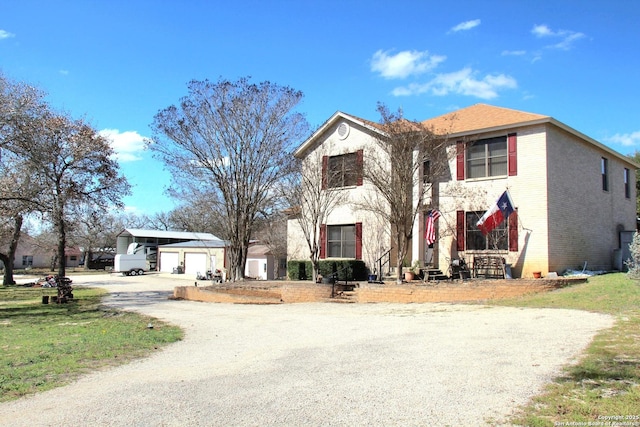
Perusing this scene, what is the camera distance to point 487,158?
1958 centimetres

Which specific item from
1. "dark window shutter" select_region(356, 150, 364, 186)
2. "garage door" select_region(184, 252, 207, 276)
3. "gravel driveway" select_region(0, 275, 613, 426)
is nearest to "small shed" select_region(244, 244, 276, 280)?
"garage door" select_region(184, 252, 207, 276)

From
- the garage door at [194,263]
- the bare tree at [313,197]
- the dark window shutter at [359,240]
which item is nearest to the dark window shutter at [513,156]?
the dark window shutter at [359,240]

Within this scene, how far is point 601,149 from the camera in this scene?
854 inches

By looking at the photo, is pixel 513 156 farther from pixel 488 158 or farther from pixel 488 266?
pixel 488 266

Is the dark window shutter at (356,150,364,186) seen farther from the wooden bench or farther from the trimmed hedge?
the wooden bench

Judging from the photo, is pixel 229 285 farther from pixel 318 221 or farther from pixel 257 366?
pixel 257 366

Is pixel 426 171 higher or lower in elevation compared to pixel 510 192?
higher

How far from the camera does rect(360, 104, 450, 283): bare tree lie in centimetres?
1795

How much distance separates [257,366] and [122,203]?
25.3 m

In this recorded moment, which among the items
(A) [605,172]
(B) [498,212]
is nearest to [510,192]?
(B) [498,212]

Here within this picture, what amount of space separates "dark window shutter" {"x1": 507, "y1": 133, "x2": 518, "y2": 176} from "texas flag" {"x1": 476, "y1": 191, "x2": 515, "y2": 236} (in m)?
0.96

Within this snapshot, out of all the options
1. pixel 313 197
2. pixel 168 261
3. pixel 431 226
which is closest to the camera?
pixel 431 226

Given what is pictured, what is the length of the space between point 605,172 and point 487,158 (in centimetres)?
686

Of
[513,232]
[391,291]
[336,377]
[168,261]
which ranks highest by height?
[513,232]
